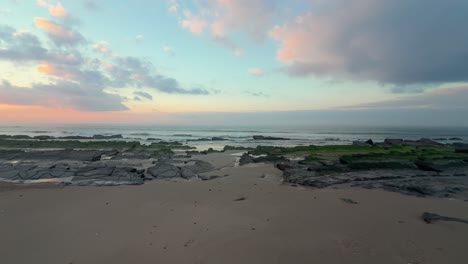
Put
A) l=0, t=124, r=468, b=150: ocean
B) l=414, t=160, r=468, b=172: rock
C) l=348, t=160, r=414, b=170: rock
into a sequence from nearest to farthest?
l=348, t=160, r=414, b=170: rock
l=414, t=160, r=468, b=172: rock
l=0, t=124, r=468, b=150: ocean

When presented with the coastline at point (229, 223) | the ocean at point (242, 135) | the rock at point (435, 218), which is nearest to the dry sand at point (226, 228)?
the coastline at point (229, 223)

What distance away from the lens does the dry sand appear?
4.89 meters

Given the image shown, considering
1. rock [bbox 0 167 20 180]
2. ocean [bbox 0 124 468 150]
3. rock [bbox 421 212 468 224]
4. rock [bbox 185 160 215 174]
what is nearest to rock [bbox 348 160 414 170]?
rock [bbox 421 212 468 224]

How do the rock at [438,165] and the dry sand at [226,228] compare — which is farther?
the rock at [438,165]

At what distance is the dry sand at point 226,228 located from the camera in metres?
4.89

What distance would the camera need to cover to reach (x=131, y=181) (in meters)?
11.8

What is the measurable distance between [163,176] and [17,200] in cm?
569

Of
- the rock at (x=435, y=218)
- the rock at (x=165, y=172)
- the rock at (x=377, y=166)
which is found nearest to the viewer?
the rock at (x=435, y=218)

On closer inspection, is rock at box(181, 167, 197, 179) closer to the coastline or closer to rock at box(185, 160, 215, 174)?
rock at box(185, 160, 215, 174)

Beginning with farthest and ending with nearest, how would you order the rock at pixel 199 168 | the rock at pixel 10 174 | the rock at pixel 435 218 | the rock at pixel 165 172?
the rock at pixel 199 168 → the rock at pixel 165 172 → the rock at pixel 10 174 → the rock at pixel 435 218

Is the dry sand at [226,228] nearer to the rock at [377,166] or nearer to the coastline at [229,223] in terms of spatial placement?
the coastline at [229,223]

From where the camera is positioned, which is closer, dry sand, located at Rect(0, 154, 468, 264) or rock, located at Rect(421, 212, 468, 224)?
dry sand, located at Rect(0, 154, 468, 264)

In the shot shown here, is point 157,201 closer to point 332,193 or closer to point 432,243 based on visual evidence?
point 332,193

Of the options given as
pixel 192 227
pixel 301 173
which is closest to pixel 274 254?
pixel 192 227
